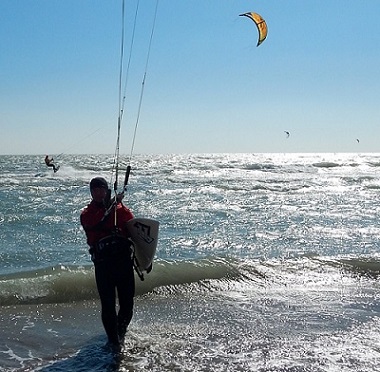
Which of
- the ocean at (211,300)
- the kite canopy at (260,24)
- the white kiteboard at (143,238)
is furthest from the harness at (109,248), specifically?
the kite canopy at (260,24)

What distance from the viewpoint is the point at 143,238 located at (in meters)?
5.25

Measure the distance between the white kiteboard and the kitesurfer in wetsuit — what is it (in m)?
0.17

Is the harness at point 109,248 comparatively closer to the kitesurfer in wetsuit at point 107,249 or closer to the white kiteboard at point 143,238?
the kitesurfer in wetsuit at point 107,249

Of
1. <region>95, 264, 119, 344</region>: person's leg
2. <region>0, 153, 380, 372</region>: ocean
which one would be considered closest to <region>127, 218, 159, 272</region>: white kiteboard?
<region>95, 264, 119, 344</region>: person's leg

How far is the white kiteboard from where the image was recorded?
516cm

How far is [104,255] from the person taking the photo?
4855mm

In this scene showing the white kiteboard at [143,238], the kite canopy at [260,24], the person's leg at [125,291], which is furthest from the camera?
the kite canopy at [260,24]

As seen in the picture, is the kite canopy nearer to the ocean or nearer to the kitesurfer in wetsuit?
the ocean

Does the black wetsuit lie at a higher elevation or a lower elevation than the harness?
lower

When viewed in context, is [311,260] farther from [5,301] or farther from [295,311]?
[5,301]

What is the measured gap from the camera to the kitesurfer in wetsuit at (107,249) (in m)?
4.87

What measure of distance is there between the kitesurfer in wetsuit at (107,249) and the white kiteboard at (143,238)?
17 centimetres

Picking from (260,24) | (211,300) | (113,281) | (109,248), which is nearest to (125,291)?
(113,281)

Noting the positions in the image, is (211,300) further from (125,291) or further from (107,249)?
(107,249)
